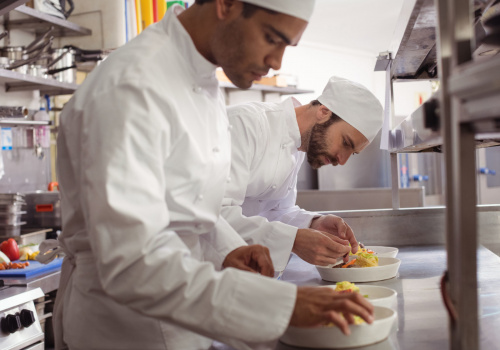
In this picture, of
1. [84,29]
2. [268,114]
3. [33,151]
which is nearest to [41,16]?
[84,29]

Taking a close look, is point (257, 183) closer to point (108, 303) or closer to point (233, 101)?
point (108, 303)

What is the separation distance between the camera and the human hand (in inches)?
54.8

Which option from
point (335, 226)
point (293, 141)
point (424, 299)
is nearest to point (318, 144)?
point (293, 141)

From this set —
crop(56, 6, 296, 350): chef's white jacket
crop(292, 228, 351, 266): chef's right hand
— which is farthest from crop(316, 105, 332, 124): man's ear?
crop(56, 6, 296, 350): chef's white jacket

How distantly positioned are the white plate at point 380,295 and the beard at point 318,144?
1039 millimetres

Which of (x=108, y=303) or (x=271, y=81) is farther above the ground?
(x=271, y=81)

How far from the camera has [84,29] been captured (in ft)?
13.6

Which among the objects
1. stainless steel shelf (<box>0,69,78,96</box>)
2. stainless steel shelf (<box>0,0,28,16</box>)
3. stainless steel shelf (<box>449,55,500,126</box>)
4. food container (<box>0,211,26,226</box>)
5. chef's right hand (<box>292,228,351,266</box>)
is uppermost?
stainless steel shelf (<box>0,69,78,96</box>)

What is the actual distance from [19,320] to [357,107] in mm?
1512

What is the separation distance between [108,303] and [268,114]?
1338 millimetres

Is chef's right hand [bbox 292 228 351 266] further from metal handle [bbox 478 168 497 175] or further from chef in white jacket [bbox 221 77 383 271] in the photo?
metal handle [bbox 478 168 497 175]

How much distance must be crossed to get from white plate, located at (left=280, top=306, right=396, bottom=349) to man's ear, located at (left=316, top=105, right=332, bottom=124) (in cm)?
137

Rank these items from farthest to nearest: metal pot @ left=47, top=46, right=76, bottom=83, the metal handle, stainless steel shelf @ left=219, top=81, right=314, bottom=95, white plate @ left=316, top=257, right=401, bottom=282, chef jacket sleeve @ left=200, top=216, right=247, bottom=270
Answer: the metal handle
stainless steel shelf @ left=219, top=81, right=314, bottom=95
metal pot @ left=47, top=46, right=76, bottom=83
white plate @ left=316, top=257, right=401, bottom=282
chef jacket sleeve @ left=200, top=216, right=247, bottom=270

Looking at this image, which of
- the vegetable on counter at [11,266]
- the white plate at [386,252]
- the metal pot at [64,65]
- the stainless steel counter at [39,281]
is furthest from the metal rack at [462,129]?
the metal pot at [64,65]
